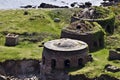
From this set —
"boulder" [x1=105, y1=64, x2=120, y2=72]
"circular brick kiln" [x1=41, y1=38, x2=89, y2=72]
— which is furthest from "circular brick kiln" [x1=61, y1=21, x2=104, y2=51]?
"boulder" [x1=105, y1=64, x2=120, y2=72]

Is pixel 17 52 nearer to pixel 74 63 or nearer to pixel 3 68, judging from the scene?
pixel 3 68

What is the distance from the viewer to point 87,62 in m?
58.7

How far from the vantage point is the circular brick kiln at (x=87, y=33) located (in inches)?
2616

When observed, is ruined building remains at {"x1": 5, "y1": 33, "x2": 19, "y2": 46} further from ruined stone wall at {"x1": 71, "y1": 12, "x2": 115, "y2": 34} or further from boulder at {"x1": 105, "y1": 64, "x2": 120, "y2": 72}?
boulder at {"x1": 105, "y1": 64, "x2": 120, "y2": 72}

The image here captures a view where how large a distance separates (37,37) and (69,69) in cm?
1701

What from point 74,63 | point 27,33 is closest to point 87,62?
point 74,63

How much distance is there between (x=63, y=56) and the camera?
56.8 metres

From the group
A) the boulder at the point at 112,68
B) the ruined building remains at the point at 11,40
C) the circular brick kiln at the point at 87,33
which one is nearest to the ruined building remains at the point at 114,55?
the boulder at the point at 112,68

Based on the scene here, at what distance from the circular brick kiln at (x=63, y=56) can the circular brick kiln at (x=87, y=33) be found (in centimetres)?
755

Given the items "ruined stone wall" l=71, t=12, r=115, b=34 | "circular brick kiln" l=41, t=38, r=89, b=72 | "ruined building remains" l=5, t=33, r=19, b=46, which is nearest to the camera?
"circular brick kiln" l=41, t=38, r=89, b=72

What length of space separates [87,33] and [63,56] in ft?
35.9

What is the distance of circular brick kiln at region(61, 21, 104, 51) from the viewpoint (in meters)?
66.4

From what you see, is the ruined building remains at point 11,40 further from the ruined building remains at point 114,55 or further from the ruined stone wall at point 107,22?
the ruined building remains at point 114,55

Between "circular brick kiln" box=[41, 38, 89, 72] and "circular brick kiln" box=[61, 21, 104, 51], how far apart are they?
7.55 metres
